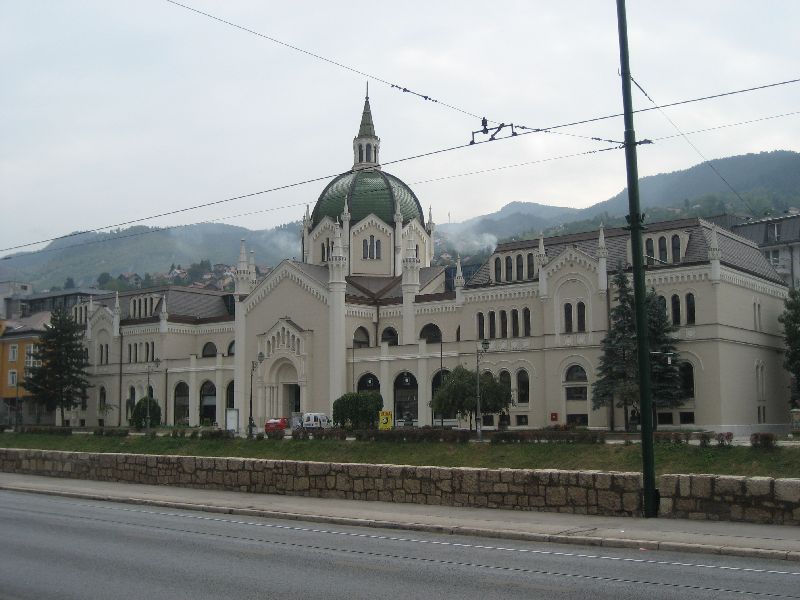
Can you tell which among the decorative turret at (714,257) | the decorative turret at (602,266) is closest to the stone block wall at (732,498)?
the decorative turret at (714,257)

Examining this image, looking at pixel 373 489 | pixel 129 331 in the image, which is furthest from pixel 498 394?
pixel 129 331

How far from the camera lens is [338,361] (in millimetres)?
74875

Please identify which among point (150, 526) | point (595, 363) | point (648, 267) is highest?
point (648, 267)

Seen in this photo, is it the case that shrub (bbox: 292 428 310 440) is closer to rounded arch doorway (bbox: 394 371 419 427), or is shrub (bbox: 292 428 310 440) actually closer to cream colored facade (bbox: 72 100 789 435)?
cream colored facade (bbox: 72 100 789 435)

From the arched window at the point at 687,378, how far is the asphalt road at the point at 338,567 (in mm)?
42488

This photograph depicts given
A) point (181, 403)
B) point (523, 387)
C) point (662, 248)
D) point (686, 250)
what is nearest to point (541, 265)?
point (662, 248)

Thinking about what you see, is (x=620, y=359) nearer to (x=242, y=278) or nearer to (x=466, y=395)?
(x=466, y=395)

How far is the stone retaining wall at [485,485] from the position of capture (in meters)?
19.3

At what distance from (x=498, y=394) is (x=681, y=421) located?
39.0 ft

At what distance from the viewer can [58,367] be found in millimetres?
88688

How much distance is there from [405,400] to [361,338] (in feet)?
24.8

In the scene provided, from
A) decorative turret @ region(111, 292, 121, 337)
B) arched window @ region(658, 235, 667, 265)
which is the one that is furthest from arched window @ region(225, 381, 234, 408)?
arched window @ region(658, 235, 667, 265)

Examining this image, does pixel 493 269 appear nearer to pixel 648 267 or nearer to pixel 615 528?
pixel 648 267

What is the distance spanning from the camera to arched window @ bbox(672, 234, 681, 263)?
62.7 meters
